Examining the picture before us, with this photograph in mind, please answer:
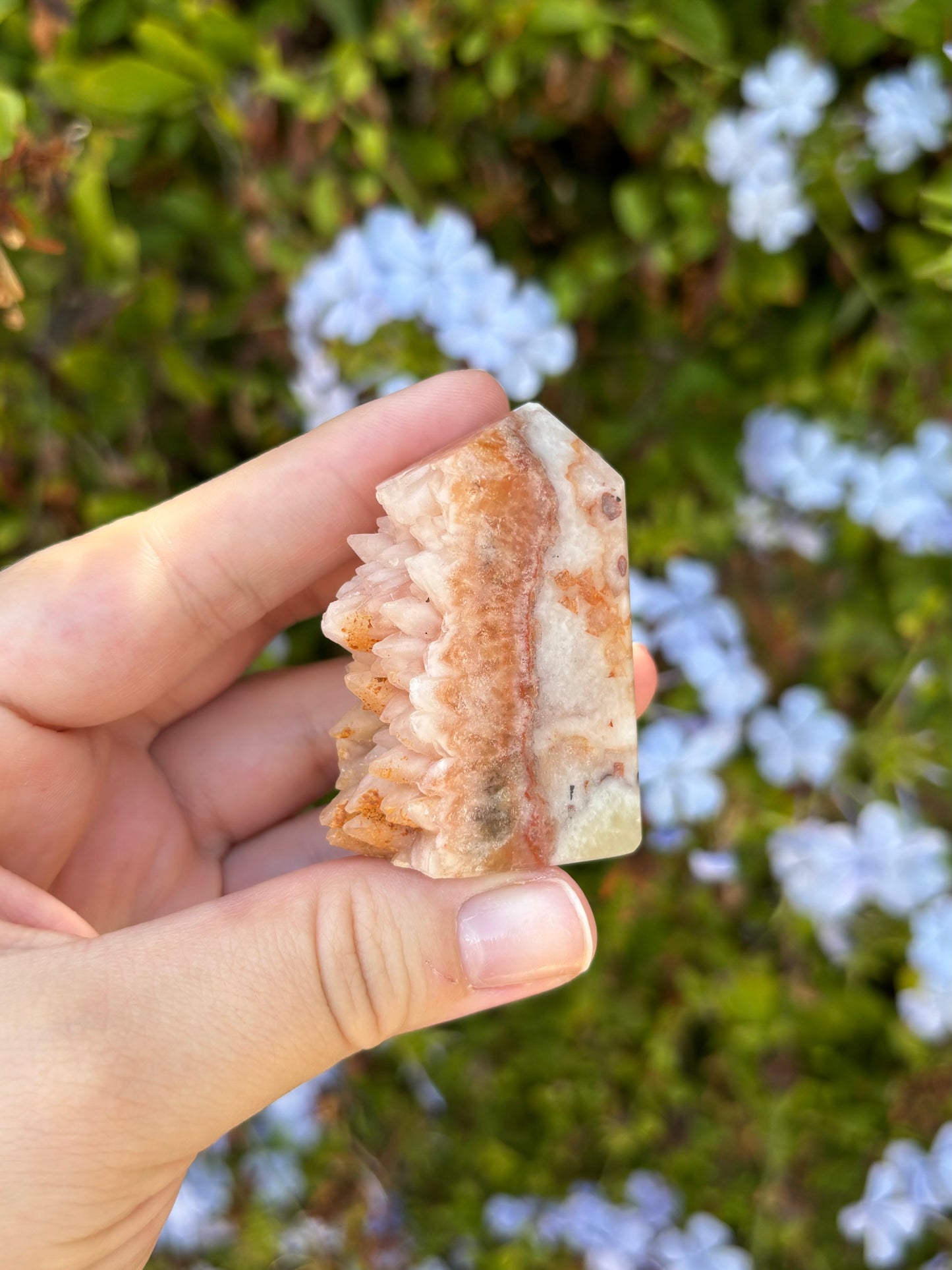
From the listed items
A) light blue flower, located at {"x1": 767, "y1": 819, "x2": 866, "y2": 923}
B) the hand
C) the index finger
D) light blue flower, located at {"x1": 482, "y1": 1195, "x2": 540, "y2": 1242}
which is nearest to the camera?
the hand

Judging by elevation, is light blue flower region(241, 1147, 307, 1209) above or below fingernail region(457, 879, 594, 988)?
below

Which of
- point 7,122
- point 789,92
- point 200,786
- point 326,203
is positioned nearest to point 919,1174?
point 200,786

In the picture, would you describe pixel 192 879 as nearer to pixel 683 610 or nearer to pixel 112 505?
pixel 112 505

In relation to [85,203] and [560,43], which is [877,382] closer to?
[560,43]

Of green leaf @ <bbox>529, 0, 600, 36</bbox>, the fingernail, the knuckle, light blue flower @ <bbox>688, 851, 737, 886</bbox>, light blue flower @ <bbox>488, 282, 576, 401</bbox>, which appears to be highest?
green leaf @ <bbox>529, 0, 600, 36</bbox>

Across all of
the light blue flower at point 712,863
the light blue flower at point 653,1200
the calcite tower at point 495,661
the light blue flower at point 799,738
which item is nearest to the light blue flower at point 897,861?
the light blue flower at point 799,738

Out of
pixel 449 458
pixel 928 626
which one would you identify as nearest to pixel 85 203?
pixel 449 458

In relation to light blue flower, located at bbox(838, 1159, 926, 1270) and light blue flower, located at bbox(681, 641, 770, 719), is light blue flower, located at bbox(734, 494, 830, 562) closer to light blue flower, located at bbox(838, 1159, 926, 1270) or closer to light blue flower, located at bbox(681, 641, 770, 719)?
light blue flower, located at bbox(681, 641, 770, 719)

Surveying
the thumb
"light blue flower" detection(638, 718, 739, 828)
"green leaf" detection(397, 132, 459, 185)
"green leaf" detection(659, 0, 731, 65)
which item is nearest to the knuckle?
the thumb
